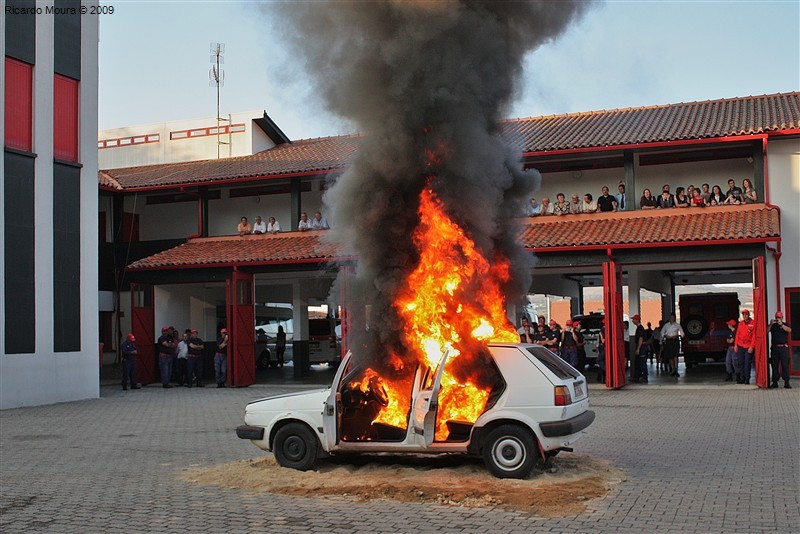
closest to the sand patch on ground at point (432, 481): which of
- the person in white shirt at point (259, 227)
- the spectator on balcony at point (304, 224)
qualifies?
the spectator on balcony at point (304, 224)

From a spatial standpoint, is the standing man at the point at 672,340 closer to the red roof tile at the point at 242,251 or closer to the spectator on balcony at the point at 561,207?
the spectator on balcony at the point at 561,207

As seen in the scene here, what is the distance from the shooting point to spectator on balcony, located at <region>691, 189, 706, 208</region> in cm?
2145

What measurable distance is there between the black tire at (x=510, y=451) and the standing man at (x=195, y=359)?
16.4 metres

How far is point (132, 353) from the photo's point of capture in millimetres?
23062

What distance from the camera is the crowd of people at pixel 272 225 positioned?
83.7ft

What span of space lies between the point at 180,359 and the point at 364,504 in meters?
17.5

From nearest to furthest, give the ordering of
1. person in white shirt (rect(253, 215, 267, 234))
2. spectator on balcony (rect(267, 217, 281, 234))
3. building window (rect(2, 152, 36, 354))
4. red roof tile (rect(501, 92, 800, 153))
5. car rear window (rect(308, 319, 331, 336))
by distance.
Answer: building window (rect(2, 152, 36, 354)) → red roof tile (rect(501, 92, 800, 153)) → spectator on balcony (rect(267, 217, 281, 234)) → person in white shirt (rect(253, 215, 267, 234)) → car rear window (rect(308, 319, 331, 336))

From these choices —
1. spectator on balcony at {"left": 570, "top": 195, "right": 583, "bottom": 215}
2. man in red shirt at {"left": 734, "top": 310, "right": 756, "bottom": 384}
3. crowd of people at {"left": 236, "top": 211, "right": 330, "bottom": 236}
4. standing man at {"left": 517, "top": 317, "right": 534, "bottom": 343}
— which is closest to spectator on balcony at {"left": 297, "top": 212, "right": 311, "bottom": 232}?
crowd of people at {"left": 236, "top": 211, "right": 330, "bottom": 236}

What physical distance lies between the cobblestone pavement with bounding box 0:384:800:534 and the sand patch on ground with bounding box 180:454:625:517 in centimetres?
22

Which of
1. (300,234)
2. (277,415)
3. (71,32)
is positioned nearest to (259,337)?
(300,234)

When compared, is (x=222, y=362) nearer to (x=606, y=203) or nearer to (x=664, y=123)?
(x=606, y=203)

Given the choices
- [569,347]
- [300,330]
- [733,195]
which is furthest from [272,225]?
[733,195]

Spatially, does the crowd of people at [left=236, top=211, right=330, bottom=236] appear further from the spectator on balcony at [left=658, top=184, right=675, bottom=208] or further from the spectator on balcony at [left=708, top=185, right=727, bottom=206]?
the spectator on balcony at [left=708, top=185, right=727, bottom=206]

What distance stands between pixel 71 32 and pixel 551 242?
41.7 feet
